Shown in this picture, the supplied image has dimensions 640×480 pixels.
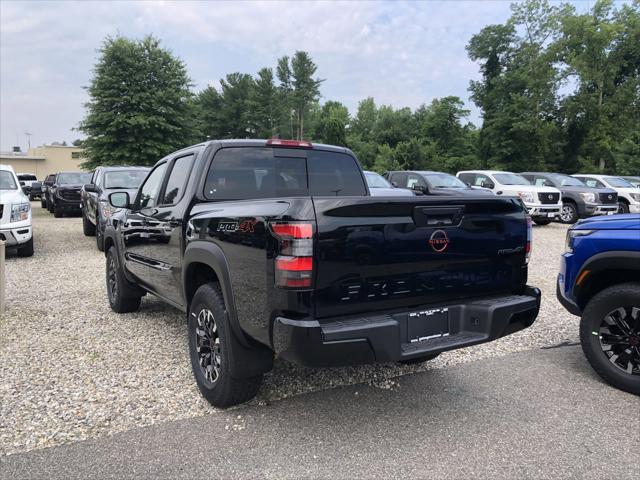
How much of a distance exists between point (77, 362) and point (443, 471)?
325 centimetres

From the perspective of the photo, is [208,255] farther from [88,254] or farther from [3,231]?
[88,254]

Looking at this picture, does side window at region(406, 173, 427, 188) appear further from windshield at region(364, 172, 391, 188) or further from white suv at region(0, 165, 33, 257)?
white suv at region(0, 165, 33, 257)

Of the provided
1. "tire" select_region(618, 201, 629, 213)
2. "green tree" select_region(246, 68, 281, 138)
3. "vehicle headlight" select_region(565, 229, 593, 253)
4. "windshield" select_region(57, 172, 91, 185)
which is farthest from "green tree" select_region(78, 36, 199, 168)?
"green tree" select_region(246, 68, 281, 138)

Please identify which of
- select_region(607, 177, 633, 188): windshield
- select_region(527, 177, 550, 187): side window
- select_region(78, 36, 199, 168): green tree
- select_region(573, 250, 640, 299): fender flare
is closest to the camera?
select_region(573, 250, 640, 299): fender flare

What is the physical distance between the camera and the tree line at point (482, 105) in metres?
26.6

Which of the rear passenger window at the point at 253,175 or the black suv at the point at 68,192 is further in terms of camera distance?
the black suv at the point at 68,192

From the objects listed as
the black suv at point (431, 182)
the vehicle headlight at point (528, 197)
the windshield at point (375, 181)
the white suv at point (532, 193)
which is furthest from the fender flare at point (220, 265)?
the vehicle headlight at point (528, 197)

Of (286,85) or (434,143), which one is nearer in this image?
(434,143)

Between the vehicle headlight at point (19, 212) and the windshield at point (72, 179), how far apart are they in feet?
30.1

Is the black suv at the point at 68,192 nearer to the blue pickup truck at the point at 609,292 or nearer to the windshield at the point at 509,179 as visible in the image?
the windshield at the point at 509,179

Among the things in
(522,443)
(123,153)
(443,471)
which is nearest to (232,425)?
(443,471)

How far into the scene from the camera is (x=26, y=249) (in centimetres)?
988

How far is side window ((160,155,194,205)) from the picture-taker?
425 cm

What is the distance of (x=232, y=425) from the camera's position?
130 inches
